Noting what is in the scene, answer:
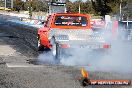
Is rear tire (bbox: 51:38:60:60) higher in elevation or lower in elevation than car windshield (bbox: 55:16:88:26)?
lower

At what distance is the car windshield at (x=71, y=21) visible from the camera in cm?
1526

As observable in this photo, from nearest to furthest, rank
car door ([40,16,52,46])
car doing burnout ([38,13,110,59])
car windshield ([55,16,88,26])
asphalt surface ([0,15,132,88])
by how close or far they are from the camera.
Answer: asphalt surface ([0,15,132,88]) < car doing burnout ([38,13,110,59]) < car door ([40,16,52,46]) < car windshield ([55,16,88,26])

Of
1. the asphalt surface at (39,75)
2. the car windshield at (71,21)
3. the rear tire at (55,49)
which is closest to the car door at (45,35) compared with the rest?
the car windshield at (71,21)

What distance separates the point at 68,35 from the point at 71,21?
1361 millimetres

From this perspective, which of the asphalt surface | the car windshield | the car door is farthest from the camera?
the car windshield

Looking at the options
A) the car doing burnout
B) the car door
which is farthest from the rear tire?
the car door

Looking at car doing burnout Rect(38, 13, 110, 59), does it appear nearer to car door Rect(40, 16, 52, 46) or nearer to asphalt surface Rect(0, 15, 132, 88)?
car door Rect(40, 16, 52, 46)

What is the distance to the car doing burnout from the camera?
1292 cm

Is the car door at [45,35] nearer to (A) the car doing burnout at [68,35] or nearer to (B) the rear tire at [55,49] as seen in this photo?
(A) the car doing burnout at [68,35]

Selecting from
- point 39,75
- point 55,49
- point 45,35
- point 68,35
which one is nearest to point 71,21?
point 45,35

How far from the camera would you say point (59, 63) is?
12.8 m

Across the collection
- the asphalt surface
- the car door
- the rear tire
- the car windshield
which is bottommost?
the asphalt surface

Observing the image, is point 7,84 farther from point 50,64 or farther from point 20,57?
point 20,57

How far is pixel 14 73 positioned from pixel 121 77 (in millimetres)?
2979
